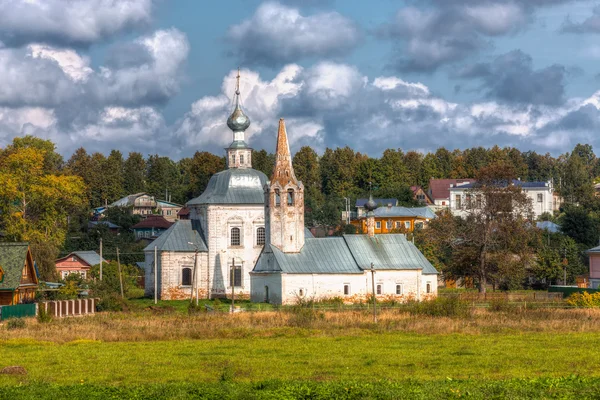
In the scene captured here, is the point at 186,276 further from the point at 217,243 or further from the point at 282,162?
the point at 282,162

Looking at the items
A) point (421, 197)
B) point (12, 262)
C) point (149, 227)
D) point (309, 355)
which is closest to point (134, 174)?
point (149, 227)

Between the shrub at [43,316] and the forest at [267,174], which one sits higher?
the forest at [267,174]

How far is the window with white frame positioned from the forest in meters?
11.0

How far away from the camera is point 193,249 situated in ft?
189

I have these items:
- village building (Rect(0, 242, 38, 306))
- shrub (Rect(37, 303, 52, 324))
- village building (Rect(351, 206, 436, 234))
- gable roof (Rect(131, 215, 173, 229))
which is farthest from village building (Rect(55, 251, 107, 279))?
shrub (Rect(37, 303, 52, 324))

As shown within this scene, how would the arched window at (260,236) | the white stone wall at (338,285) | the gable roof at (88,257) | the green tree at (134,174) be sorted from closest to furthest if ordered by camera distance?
1. the white stone wall at (338,285)
2. the arched window at (260,236)
3. the gable roof at (88,257)
4. the green tree at (134,174)

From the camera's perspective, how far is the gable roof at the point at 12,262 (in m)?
43.1

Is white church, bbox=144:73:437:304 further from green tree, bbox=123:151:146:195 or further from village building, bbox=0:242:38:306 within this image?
green tree, bbox=123:151:146:195

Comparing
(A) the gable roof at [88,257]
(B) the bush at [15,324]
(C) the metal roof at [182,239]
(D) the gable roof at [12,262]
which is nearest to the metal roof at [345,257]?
(C) the metal roof at [182,239]

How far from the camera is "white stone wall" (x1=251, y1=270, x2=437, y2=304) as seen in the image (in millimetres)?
52281

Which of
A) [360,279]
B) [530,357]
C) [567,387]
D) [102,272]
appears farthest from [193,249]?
[567,387]

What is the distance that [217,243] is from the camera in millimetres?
58156

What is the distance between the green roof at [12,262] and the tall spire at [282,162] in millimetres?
16124

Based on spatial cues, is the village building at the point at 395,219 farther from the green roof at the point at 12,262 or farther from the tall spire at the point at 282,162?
the green roof at the point at 12,262
